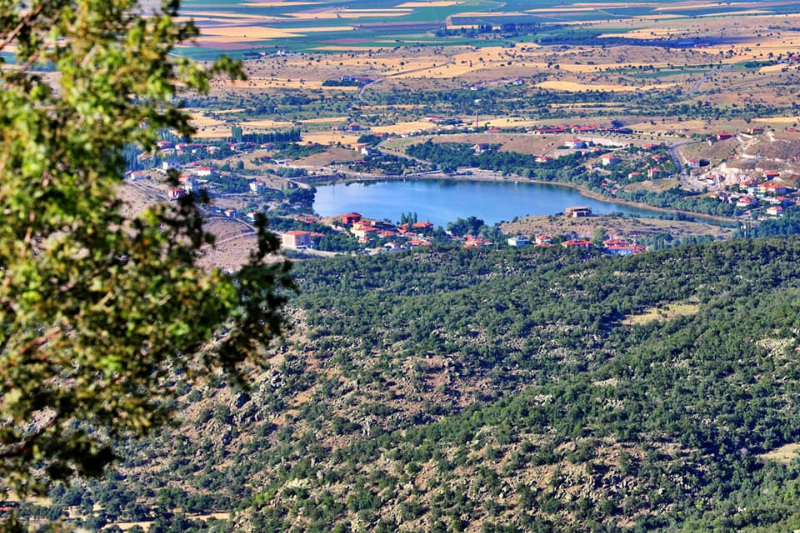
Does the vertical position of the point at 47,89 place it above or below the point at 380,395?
above

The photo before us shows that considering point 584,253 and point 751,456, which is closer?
point 751,456

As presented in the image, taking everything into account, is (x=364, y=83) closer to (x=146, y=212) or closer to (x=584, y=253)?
(x=584, y=253)

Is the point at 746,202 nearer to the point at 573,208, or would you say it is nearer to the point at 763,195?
the point at 763,195

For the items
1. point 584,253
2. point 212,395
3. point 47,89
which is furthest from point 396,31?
point 47,89

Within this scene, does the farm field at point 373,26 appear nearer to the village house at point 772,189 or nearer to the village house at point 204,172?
the village house at point 204,172

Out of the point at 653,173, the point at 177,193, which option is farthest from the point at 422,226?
the point at 653,173

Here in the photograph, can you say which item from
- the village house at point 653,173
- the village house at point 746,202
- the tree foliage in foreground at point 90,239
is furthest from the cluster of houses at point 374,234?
the tree foliage in foreground at point 90,239
